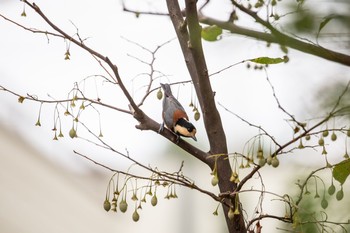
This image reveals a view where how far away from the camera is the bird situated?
1079 millimetres

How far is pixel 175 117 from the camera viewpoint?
1.13 meters

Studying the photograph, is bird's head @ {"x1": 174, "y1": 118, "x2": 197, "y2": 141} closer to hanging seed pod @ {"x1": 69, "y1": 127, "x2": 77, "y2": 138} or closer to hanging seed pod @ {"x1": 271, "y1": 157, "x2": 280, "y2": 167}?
hanging seed pod @ {"x1": 69, "y1": 127, "x2": 77, "y2": 138}

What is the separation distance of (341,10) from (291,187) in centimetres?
30

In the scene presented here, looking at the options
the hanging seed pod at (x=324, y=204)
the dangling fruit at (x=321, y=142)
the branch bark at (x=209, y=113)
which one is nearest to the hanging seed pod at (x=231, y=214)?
the branch bark at (x=209, y=113)

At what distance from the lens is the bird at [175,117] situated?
1079 mm

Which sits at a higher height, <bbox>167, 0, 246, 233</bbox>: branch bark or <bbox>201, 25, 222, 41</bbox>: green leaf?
<bbox>167, 0, 246, 233</bbox>: branch bark

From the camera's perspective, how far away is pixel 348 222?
438 millimetres

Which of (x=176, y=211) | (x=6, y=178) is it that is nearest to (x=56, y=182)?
(x=6, y=178)

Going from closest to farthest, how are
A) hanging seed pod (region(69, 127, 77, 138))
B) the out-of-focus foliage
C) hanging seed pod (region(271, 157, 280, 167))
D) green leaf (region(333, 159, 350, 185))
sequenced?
the out-of-focus foliage
green leaf (region(333, 159, 350, 185))
hanging seed pod (region(271, 157, 280, 167))
hanging seed pod (region(69, 127, 77, 138))

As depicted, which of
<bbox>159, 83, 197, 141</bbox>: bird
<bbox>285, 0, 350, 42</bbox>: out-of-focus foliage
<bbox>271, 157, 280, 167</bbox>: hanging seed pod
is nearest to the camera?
<bbox>285, 0, 350, 42</bbox>: out-of-focus foliage

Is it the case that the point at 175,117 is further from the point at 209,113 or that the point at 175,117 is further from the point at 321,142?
the point at 321,142

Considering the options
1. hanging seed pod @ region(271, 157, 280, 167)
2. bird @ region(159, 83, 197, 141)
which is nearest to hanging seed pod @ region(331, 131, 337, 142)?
hanging seed pod @ region(271, 157, 280, 167)

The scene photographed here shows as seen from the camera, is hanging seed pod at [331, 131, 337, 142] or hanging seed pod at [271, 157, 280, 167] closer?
hanging seed pod at [331, 131, 337, 142]

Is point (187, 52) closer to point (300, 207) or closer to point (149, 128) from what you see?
point (149, 128)
